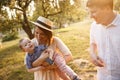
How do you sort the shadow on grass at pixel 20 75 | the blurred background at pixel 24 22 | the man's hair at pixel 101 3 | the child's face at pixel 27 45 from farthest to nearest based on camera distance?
the blurred background at pixel 24 22 → the shadow on grass at pixel 20 75 → the child's face at pixel 27 45 → the man's hair at pixel 101 3

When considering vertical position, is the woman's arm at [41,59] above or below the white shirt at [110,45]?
below

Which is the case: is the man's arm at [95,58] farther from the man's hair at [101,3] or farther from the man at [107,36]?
the man's hair at [101,3]

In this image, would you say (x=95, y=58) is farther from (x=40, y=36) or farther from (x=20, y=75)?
(x=20, y=75)

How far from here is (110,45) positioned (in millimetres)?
3281

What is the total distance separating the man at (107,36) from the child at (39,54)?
42.1 inches

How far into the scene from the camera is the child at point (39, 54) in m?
4.38

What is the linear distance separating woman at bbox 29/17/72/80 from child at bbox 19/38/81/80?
0.08 metres

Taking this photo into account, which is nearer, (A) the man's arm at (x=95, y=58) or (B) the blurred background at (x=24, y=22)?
(A) the man's arm at (x=95, y=58)

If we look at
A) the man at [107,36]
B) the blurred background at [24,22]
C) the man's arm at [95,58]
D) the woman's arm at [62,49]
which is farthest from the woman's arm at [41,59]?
the blurred background at [24,22]

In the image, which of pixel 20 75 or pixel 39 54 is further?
pixel 20 75

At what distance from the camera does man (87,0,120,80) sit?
324 cm

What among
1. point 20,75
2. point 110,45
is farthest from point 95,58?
point 20,75

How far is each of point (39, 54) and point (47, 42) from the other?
26cm

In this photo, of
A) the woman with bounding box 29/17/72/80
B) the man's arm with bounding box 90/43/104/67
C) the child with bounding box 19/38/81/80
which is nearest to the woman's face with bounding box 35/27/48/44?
the woman with bounding box 29/17/72/80
